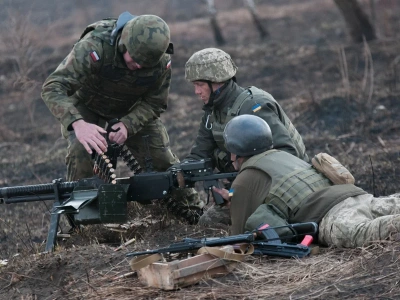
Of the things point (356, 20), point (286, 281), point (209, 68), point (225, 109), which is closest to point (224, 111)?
point (225, 109)

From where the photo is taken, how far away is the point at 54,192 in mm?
7164

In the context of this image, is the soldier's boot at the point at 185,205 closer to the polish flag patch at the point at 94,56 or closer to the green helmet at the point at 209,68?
Result: the green helmet at the point at 209,68

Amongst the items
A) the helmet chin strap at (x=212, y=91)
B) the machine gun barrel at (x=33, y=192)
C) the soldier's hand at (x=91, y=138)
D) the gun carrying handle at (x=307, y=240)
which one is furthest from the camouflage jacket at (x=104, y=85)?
the gun carrying handle at (x=307, y=240)

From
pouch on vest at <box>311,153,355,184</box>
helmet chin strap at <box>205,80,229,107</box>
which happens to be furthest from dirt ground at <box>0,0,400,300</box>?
helmet chin strap at <box>205,80,229,107</box>

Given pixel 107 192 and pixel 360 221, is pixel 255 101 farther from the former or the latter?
pixel 360 221

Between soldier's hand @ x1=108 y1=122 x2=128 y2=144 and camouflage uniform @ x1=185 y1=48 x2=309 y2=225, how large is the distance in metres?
0.68

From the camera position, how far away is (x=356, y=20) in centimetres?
1819

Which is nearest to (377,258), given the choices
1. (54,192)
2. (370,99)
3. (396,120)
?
(54,192)

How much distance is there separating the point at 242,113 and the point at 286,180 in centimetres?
133

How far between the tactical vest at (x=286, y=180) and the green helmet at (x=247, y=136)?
7 centimetres

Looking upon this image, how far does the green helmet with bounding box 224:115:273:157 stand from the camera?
6.17 m

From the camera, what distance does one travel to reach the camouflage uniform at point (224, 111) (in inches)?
280

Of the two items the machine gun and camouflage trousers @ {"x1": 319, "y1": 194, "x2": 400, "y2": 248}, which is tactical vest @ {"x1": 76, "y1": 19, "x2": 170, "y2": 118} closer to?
the machine gun

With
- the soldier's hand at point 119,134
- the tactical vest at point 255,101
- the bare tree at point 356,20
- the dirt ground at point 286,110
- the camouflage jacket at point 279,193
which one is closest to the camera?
the dirt ground at point 286,110
